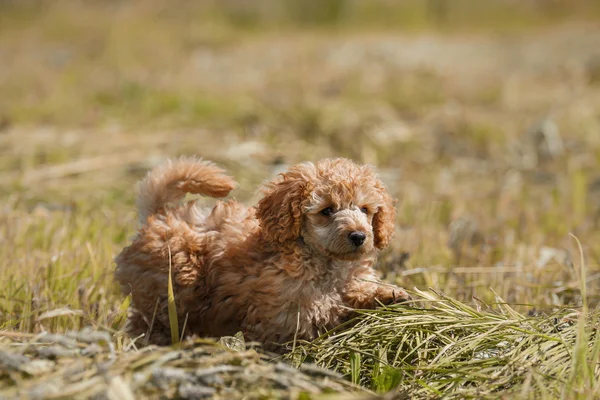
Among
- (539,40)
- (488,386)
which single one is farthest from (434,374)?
(539,40)

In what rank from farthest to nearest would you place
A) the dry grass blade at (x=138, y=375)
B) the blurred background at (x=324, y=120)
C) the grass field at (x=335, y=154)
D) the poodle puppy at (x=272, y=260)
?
1. the blurred background at (x=324, y=120)
2. the poodle puppy at (x=272, y=260)
3. the grass field at (x=335, y=154)
4. the dry grass blade at (x=138, y=375)

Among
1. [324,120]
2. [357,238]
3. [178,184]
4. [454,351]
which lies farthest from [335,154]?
[454,351]

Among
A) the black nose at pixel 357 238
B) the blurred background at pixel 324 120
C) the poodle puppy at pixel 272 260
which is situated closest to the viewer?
the black nose at pixel 357 238

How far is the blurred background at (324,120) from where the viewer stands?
614 cm

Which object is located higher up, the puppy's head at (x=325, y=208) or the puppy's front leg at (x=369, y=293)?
the puppy's head at (x=325, y=208)

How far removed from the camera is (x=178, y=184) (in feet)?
16.5

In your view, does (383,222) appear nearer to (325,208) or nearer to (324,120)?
(325,208)

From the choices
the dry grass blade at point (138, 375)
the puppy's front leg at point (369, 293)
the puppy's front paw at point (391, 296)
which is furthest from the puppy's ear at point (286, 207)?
the dry grass blade at point (138, 375)

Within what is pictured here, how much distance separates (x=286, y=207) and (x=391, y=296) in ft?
2.73

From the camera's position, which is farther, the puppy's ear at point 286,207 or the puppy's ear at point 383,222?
the puppy's ear at point 383,222

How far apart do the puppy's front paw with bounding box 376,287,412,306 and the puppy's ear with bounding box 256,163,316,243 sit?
2.03 ft

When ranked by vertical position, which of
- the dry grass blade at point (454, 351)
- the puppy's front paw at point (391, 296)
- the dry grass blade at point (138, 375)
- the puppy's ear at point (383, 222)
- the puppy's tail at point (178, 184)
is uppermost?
the puppy's tail at point (178, 184)

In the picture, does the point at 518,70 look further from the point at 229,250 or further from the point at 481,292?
the point at 229,250

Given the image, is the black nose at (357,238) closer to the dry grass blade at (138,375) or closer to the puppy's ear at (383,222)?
the puppy's ear at (383,222)
